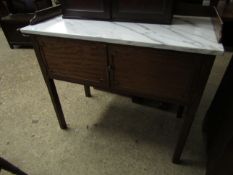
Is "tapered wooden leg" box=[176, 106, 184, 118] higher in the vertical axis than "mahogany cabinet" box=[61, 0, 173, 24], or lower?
lower

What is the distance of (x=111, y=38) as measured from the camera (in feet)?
2.86

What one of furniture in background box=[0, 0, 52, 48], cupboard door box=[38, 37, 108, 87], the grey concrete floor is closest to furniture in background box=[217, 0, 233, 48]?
the grey concrete floor

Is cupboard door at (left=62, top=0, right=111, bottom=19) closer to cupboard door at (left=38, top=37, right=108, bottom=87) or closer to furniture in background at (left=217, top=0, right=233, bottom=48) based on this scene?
cupboard door at (left=38, top=37, right=108, bottom=87)

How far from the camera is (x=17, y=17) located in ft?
8.39

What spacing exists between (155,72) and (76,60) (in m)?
0.44

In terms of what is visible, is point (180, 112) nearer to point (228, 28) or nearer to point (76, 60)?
point (76, 60)

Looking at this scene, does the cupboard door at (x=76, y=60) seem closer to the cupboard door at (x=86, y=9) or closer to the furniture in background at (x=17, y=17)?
the cupboard door at (x=86, y=9)

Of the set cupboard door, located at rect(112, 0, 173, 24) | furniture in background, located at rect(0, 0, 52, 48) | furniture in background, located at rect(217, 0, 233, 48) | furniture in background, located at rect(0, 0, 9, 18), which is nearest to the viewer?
cupboard door, located at rect(112, 0, 173, 24)

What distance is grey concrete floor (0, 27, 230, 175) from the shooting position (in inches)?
49.4

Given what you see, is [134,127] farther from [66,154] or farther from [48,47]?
[48,47]

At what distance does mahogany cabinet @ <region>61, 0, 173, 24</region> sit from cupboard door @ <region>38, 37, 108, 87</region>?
229mm

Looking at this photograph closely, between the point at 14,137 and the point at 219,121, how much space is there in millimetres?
1459

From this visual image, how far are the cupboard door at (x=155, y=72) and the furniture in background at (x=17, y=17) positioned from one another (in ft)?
6.62

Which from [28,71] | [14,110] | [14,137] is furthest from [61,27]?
[28,71]
